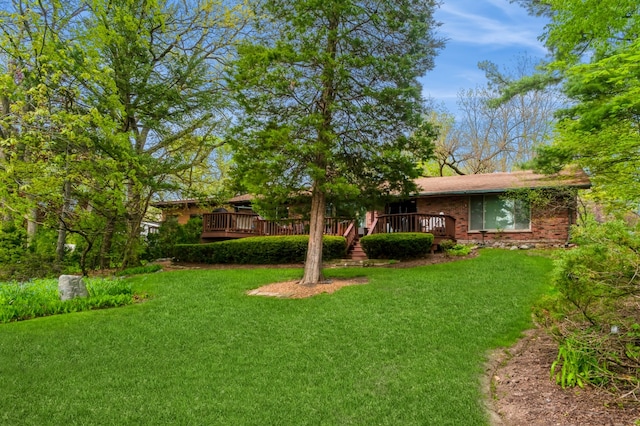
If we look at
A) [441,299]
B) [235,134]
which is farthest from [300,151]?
[441,299]

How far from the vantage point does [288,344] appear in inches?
227

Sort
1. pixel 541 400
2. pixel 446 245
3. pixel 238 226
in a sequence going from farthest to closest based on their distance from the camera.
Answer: pixel 238 226 < pixel 446 245 < pixel 541 400

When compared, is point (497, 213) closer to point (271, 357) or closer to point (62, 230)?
point (271, 357)

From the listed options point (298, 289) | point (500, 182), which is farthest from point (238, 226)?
point (500, 182)

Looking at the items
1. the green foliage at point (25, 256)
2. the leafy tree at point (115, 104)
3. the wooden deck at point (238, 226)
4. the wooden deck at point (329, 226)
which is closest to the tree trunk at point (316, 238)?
the wooden deck at point (329, 226)

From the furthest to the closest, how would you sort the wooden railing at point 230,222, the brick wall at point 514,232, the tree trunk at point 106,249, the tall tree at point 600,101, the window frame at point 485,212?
the wooden railing at point 230,222, the window frame at point 485,212, the tree trunk at point 106,249, the brick wall at point 514,232, the tall tree at point 600,101

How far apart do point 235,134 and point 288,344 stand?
222 inches

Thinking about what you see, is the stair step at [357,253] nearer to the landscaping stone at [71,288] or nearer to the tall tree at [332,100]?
the tall tree at [332,100]

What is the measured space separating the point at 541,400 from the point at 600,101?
25.7 ft

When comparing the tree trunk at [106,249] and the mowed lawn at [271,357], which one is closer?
the mowed lawn at [271,357]

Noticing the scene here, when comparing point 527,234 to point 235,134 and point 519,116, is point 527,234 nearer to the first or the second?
point 235,134

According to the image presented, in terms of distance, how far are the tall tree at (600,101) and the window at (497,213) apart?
462 centimetres

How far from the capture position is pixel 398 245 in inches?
534

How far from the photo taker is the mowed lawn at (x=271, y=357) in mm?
3900
